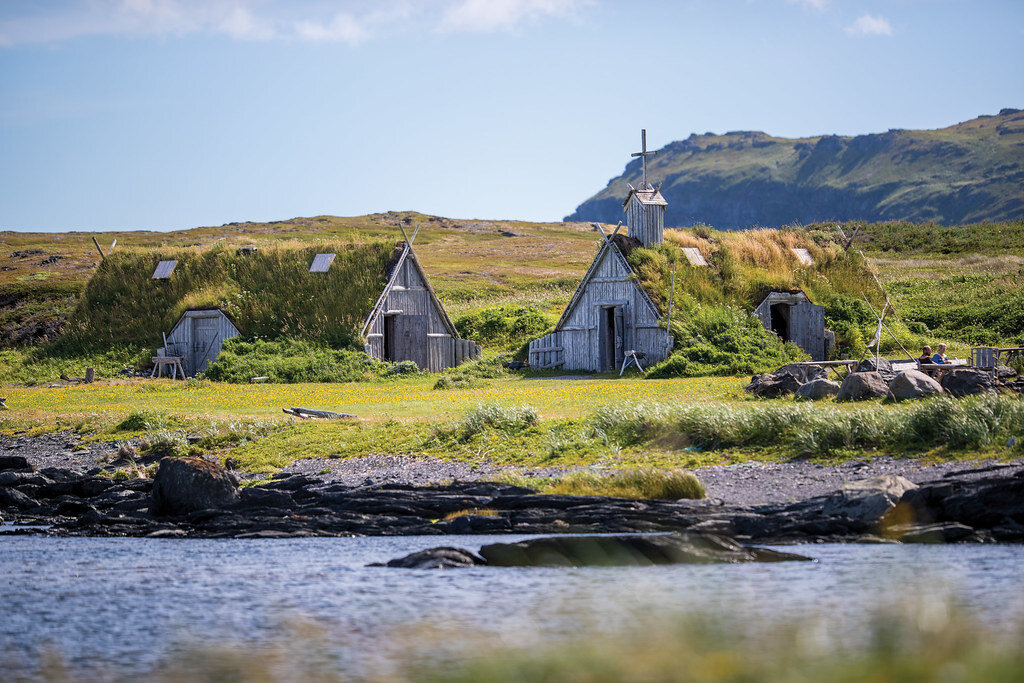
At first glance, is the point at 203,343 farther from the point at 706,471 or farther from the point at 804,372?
the point at 706,471

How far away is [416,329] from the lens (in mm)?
47656

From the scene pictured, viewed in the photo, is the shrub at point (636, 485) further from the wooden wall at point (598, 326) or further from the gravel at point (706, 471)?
the wooden wall at point (598, 326)

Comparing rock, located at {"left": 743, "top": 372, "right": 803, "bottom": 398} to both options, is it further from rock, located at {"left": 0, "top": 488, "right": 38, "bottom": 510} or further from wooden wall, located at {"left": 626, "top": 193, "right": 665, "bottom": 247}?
wooden wall, located at {"left": 626, "top": 193, "right": 665, "bottom": 247}

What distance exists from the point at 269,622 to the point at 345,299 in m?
36.6

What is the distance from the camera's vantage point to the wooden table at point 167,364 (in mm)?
45719

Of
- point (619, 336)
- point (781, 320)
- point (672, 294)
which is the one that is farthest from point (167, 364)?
point (781, 320)

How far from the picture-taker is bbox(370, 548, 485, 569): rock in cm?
1345

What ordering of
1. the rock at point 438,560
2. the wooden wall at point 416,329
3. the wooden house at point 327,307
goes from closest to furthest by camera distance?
the rock at point 438,560 < the wooden house at point 327,307 < the wooden wall at point 416,329

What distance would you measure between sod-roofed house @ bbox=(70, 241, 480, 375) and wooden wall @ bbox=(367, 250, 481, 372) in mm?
43

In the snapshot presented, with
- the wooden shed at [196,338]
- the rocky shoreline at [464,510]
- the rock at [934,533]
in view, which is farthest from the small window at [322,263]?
the rock at [934,533]

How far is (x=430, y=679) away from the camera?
7.71m

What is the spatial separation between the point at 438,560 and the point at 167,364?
3636 centimetres

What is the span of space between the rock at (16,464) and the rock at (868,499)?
16660mm

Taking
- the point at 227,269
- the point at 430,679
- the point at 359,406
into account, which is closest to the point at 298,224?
the point at 227,269
